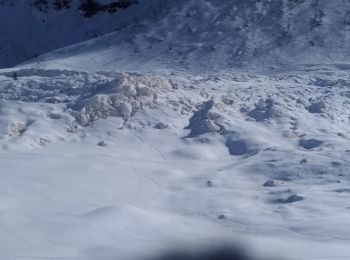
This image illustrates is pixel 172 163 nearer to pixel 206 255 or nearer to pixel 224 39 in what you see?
pixel 206 255

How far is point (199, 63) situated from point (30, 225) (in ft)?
26.0

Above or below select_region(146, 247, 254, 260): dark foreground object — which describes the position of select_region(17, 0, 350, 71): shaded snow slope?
above

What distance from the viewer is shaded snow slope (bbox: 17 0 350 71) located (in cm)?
1384

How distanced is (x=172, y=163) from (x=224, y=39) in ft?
19.0

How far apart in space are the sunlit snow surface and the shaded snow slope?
2.67ft

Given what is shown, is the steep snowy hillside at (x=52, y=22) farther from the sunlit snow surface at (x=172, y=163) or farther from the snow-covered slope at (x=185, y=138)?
the sunlit snow surface at (x=172, y=163)

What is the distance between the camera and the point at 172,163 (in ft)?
30.9

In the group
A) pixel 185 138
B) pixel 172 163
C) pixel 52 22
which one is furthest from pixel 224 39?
pixel 172 163

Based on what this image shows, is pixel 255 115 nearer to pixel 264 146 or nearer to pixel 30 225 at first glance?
pixel 264 146

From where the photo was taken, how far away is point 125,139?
10055 mm

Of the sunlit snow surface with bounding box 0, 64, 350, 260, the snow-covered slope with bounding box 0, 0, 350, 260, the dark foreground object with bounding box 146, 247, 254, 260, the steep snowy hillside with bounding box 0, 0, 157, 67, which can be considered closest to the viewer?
the dark foreground object with bounding box 146, 247, 254, 260

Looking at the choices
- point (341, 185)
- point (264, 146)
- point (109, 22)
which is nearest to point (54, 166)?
point (264, 146)

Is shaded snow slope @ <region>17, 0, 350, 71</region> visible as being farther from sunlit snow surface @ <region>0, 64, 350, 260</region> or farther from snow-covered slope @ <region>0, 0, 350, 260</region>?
sunlit snow surface @ <region>0, 64, 350, 260</region>

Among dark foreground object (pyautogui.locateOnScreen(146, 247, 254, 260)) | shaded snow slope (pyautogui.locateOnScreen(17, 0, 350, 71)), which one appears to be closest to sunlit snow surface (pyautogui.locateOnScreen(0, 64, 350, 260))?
dark foreground object (pyautogui.locateOnScreen(146, 247, 254, 260))
